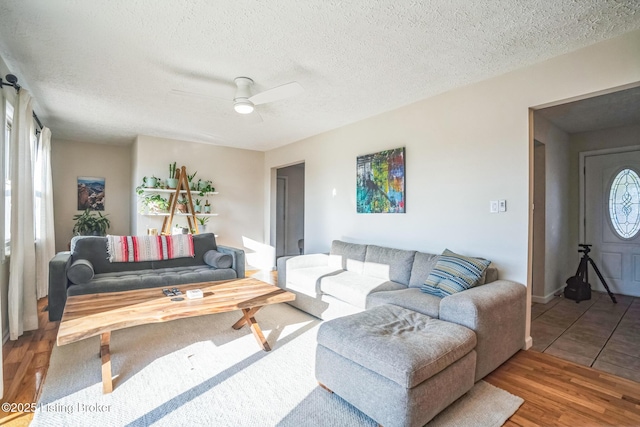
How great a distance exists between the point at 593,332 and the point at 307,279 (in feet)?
9.48

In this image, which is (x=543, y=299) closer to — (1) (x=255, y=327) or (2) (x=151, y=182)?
(1) (x=255, y=327)

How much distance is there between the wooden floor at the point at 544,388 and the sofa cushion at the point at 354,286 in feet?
→ 3.54

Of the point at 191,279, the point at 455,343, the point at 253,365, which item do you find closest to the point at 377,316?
the point at 455,343

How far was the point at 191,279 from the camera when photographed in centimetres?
347

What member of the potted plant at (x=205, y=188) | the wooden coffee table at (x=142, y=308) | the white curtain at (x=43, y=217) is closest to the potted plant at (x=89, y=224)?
the white curtain at (x=43, y=217)

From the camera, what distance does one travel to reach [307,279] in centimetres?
353

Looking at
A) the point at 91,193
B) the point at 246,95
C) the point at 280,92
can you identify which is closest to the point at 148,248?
the point at 246,95

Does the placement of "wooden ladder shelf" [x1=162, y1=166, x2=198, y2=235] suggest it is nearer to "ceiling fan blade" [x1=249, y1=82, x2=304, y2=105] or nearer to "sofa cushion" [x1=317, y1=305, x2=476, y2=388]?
"ceiling fan blade" [x1=249, y1=82, x2=304, y2=105]

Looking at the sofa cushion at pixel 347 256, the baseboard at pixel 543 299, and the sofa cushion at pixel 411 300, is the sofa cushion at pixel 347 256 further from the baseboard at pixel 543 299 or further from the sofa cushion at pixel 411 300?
the baseboard at pixel 543 299

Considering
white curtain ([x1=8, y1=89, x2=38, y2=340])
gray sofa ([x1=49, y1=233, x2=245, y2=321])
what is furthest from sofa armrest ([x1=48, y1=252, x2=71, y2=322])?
white curtain ([x1=8, y1=89, x2=38, y2=340])

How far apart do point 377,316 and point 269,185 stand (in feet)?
14.4

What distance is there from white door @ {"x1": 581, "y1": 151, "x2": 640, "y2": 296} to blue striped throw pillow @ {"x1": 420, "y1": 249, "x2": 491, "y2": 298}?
11.0ft

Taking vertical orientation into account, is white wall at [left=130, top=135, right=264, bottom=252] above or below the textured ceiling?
below

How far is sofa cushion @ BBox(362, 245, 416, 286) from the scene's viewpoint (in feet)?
10.5
